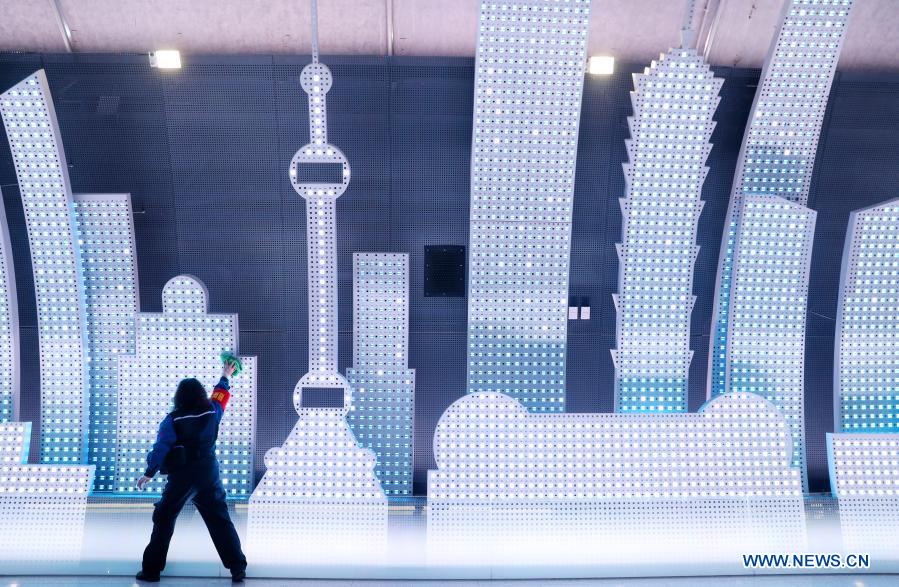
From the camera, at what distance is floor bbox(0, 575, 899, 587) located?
15.4 feet

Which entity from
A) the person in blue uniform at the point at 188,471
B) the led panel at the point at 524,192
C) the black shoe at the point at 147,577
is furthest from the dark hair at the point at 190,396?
the led panel at the point at 524,192

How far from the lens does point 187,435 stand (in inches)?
175

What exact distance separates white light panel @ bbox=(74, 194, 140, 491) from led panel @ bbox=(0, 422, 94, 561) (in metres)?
0.57

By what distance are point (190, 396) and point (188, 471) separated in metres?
0.50

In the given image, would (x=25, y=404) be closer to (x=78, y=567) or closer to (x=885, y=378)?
(x=78, y=567)

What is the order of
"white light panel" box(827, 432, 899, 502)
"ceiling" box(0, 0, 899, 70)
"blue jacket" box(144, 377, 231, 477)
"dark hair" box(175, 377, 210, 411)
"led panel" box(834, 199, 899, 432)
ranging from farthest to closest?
"ceiling" box(0, 0, 899, 70) → "led panel" box(834, 199, 899, 432) → "white light panel" box(827, 432, 899, 502) → "dark hair" box(175, 377, 210, 411) → "blue jacket" box(144, 377, 231, 477)

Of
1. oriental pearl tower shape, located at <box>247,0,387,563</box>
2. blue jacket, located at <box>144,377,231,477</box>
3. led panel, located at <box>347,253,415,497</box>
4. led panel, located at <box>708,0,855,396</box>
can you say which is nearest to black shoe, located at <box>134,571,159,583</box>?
oriental pearl tower shape, located at <box>247,0,387,563</box>

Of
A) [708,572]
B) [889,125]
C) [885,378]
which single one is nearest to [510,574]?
[708,572]

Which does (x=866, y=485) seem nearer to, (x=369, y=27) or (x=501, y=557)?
(x=501, y=557)

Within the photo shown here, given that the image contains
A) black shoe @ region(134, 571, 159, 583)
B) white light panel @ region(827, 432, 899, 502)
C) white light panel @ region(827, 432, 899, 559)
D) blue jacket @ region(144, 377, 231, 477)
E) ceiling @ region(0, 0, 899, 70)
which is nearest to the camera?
blue jacket @ region(144, 377, 231, 477)

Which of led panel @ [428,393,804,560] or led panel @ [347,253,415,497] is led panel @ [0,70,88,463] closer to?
led panel @ [347,253,415,497]

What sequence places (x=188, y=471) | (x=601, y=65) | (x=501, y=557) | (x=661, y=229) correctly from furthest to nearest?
(x=601, y=65) → (x=661, y=229) → (x=501, y=557) → (x=188, y=471)

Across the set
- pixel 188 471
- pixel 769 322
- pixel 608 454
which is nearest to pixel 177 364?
pixel 188 471

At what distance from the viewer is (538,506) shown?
511 centimetres
